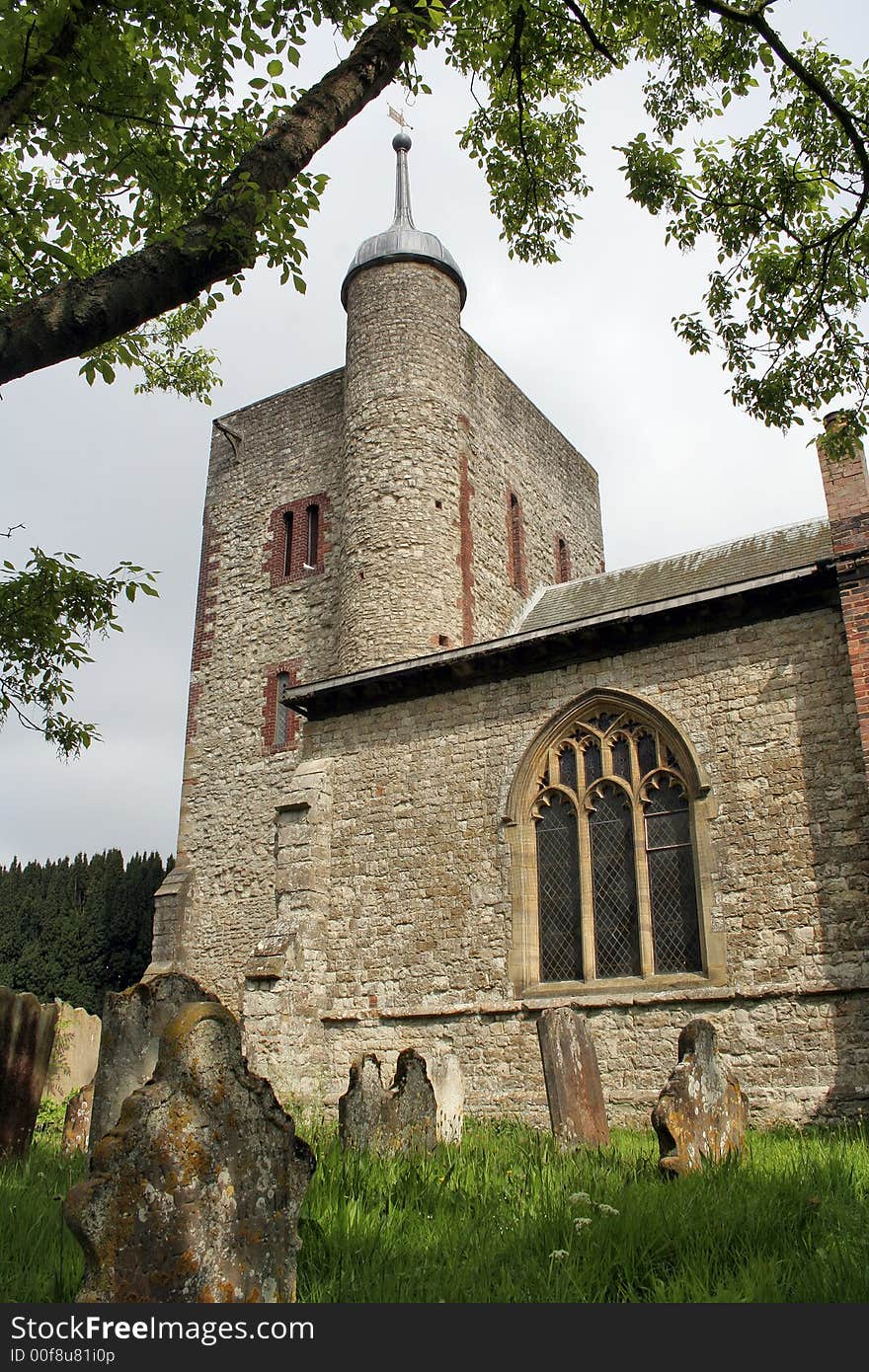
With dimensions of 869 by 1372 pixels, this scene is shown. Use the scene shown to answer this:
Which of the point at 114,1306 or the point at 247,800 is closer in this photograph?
the point at 114,1306

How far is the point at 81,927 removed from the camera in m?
25.7

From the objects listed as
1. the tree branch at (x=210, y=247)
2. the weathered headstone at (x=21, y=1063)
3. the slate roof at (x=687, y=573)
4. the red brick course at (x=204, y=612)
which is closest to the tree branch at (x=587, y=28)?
the tree branch at (x=210, y=247)

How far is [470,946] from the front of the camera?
1217cm

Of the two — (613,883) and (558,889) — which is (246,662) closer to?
(558,889)

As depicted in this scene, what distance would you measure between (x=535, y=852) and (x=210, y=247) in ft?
28.1

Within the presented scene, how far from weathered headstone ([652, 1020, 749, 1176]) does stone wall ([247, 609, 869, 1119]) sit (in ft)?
10.7

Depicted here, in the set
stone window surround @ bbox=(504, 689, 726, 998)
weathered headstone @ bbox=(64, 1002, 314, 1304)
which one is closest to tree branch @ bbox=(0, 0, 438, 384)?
weathered headstone @ bbox=(64, 1002, 314, 1304)

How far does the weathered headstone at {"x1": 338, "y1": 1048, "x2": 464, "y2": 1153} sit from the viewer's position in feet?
24.3

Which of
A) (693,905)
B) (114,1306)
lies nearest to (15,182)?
(114,1306)

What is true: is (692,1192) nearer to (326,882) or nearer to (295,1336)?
(295,1336)

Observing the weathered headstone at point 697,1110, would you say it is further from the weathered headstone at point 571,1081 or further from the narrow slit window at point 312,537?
the narrow slit window at point 312,537

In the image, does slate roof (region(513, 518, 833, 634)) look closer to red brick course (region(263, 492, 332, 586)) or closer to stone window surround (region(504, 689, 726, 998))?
stone window surround (region(504, 689, 726, 998))

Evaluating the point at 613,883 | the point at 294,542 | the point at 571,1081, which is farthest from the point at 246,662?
the point at 571,1081

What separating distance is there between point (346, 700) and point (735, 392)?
7277mm
